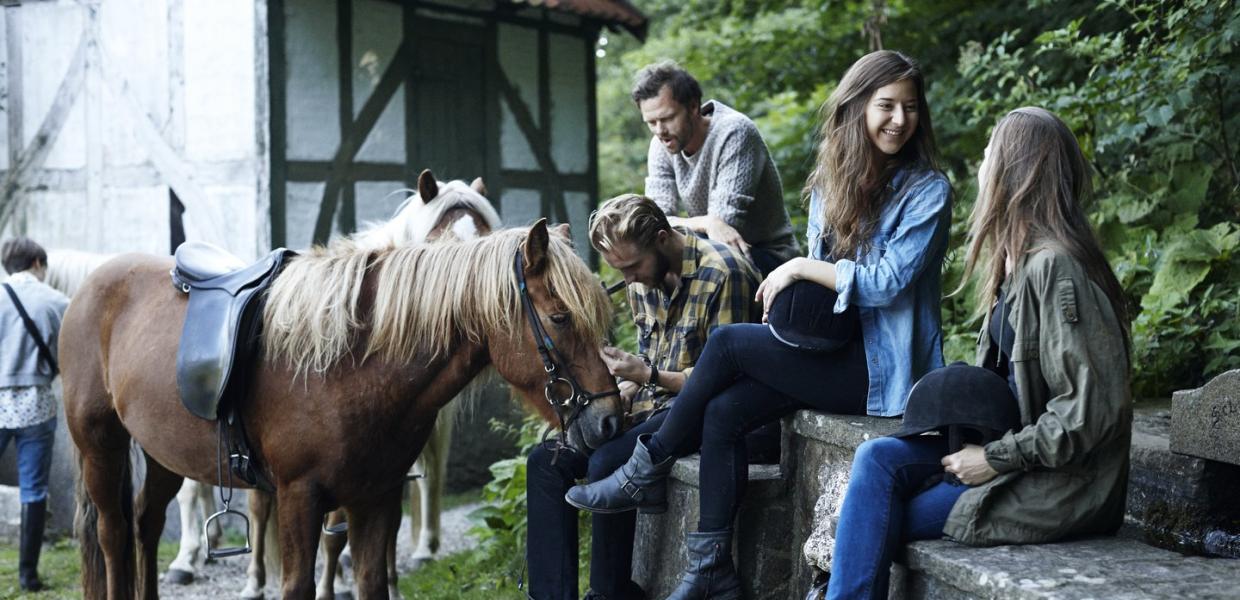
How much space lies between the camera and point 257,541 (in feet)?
19.1

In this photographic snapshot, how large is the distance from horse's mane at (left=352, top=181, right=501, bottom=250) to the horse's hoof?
239 centimetres

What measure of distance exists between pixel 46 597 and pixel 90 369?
7.76 feet

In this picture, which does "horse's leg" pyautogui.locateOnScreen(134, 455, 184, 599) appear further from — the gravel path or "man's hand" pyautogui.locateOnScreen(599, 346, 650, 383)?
"man's hand" pyautogui.locateOnScreen(599, 346, 650, 383)

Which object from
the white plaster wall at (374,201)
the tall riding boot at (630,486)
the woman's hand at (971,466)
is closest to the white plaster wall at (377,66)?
the white plaster wall at (374,201)

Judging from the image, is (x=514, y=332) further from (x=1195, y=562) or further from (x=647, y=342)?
(x=1195, y=562)

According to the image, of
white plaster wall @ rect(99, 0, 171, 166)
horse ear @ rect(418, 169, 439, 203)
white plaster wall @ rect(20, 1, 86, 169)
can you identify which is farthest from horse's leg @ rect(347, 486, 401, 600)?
white plaster wall @ rect(20, 1, 86, 169)

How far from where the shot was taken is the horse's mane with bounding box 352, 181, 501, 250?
5367mm

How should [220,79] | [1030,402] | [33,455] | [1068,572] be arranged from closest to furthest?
[1068,572] < [1030,402] < [33,455] < [220,79]

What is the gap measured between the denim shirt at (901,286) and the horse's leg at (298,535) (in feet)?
5.54

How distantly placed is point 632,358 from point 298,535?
1.16 metres

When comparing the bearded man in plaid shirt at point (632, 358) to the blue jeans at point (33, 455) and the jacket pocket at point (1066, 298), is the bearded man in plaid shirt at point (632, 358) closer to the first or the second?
the jacket pocket at point (1066, 298)

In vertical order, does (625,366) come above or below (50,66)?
below

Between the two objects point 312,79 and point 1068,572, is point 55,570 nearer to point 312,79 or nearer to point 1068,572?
point 312,79

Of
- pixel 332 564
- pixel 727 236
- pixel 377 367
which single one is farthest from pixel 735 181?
pixel 332 564
